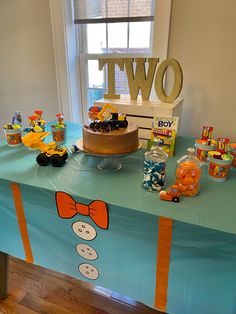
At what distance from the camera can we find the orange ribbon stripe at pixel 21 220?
962mm

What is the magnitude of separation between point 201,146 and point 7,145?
1.04 meters

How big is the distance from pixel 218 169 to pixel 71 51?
1489mm

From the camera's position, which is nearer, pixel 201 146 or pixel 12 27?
pixel 201 146

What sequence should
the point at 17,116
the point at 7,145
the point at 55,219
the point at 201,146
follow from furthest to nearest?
the point at 17,116 < the point at 7,145 < the point at 201,146 < the point at 55,219

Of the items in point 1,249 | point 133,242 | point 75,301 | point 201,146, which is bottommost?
point 75,301

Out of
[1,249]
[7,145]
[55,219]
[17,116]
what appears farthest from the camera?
[17,116]

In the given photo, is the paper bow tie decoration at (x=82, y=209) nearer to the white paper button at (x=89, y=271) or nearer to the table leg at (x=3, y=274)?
the white paper button at (x=89, y=271)

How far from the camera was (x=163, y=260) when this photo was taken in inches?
32.0

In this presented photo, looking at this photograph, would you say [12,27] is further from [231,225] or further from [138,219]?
[231,225]

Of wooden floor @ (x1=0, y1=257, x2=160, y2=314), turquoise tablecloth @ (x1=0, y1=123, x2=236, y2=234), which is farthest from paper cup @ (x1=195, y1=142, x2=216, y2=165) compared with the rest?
wooden floor @ (x1=0, y1=257, x2=160, y2=314)

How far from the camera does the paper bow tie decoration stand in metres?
0.82

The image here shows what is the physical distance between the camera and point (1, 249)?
1.17 metres

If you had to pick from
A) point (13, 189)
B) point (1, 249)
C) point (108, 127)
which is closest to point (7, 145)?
point (13, 189)

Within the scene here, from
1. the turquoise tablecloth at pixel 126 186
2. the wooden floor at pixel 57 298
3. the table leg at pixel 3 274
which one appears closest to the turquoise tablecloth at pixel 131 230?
the turquoise tablecloth at pixel 126 186
